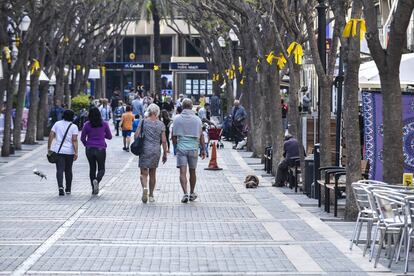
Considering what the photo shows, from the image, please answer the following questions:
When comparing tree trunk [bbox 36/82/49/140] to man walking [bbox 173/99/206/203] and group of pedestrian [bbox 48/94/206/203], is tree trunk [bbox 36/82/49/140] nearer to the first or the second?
group of pedestrian [bbox 48/94/206/203]

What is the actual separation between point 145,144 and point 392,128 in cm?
623

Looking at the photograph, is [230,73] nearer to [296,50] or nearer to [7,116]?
[7,116]

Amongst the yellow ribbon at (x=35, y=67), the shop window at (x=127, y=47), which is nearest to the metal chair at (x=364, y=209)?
the yellow ribbon at (x=35, y=67)

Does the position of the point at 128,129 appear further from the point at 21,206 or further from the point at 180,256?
the point at 180,256

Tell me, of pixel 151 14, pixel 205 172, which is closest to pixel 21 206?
pixel 205 172

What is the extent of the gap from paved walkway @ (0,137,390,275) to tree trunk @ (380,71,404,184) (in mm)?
1258

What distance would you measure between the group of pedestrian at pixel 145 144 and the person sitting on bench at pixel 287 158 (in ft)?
8.04

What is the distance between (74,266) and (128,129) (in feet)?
87.6

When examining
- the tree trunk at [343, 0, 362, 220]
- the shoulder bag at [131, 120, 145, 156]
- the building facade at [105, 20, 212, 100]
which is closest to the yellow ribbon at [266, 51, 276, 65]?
the shoulder bag at [131, 120, 145, 156]

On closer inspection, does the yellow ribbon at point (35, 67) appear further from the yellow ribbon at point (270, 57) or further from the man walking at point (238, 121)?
the yellow ribbon at point (270, 57)

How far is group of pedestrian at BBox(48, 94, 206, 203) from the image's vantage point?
21.0m

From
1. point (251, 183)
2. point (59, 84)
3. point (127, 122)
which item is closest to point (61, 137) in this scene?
point (251, 183)

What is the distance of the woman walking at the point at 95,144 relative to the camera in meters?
22.6

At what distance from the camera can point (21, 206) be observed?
20.2 metres
